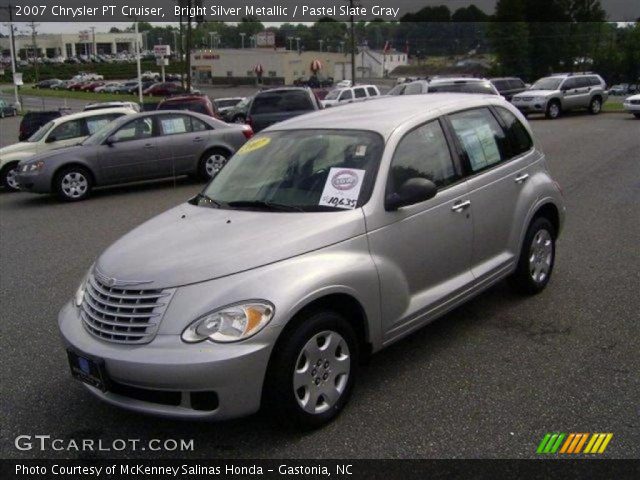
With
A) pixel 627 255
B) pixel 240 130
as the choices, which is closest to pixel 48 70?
pixel 240 130

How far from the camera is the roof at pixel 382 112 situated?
4523mm

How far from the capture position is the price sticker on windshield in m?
4.08

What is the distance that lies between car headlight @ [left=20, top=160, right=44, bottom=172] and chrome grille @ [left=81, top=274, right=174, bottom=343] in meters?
9.49

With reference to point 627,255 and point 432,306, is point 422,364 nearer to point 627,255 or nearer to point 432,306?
point 432,306

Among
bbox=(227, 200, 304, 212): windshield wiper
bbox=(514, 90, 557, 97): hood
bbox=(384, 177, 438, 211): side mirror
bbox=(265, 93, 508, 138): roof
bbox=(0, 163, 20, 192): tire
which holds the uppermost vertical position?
bbox=(265, 93, 508, 138): roof

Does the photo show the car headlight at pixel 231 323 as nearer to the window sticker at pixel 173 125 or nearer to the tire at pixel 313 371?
the tire at pixel 313 371

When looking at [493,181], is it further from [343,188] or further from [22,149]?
[22,149]

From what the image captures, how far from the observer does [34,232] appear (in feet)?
31.4

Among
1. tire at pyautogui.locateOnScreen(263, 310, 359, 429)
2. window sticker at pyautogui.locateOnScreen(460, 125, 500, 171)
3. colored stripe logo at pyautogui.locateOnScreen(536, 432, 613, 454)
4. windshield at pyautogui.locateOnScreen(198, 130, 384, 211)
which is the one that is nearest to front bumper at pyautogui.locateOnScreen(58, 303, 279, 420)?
tire at pyautogui.locateOnScreen(263, 310, 359, 429)

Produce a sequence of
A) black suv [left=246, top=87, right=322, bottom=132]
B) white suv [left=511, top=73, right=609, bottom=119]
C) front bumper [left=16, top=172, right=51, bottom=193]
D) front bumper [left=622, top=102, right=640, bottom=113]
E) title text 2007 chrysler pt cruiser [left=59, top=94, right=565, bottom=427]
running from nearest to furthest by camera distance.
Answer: title text 2007 chrysler pt cruiser [left=59, top=94, right=565, bottom=427] → front bumper [left=16, top=172, right=51, bottom=193] → black suv [left=246, top=87, right=322, bottom=132] → front bumper [left=622, top=102, right=640, bottom=113] → white suv [left=511, top=73, right=609, bottom=119]

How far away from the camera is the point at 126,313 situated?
137 inches

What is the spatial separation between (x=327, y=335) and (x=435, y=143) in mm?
1772

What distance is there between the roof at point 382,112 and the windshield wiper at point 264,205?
2.55ft

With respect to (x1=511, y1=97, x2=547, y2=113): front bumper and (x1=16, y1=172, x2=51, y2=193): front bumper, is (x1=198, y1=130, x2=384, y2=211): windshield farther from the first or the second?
(x1=511, y1=97, x2=547, y2=113): front bumper
